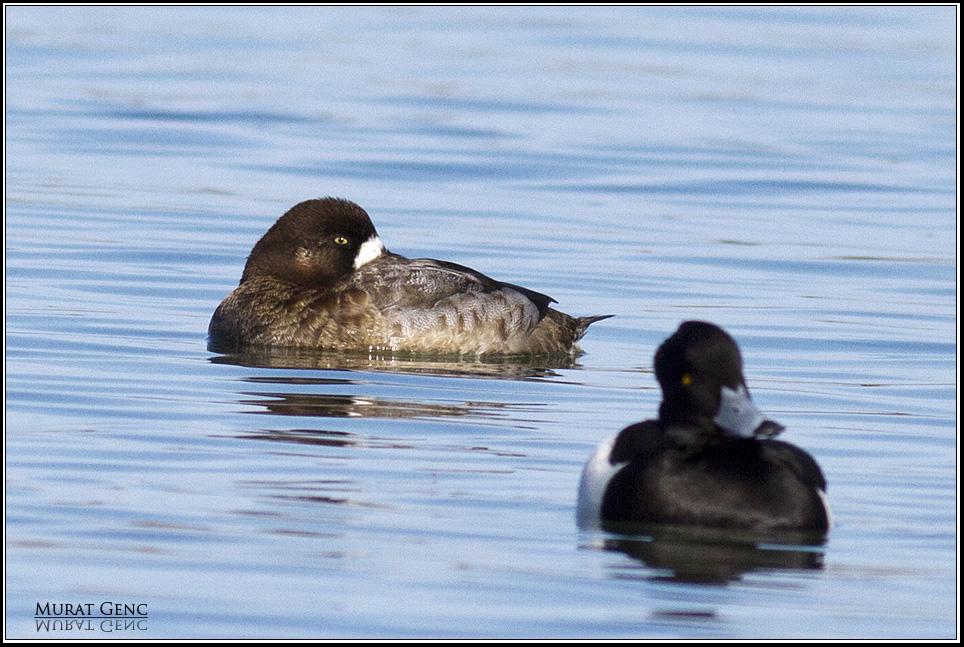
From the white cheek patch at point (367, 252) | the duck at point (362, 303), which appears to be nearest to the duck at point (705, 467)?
the duck at point (362, 303)

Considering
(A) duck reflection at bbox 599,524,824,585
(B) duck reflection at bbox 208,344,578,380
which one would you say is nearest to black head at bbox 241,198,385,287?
(B) duck reflection at bbox 208,344,578,380

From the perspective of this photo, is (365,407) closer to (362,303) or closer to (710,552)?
(362,303)

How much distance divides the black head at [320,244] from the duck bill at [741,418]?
514 cm

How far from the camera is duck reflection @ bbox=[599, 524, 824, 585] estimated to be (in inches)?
268

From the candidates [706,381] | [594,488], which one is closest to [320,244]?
[594,488]

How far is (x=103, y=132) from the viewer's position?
71.9ft

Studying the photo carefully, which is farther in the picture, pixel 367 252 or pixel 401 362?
pixel 367 252

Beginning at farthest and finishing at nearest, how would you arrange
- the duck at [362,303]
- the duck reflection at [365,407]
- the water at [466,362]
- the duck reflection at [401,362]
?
1. the duck at [362,303]
2. the duck reflection at [401,362]
3. the duck reflection at [365,407]
4. the water at [466,362]

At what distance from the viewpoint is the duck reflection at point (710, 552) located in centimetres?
680

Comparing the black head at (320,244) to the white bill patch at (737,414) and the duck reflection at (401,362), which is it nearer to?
the duck reflection at (401,362)

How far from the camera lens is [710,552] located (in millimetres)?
7074

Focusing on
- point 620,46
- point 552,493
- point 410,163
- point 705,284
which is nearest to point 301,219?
point 705,284

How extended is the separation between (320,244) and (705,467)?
533cm

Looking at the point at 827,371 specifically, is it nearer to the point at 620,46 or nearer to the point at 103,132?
the point at 103,132
